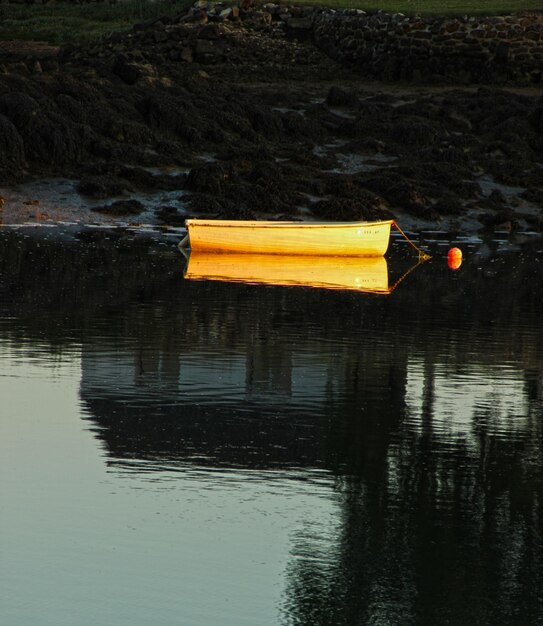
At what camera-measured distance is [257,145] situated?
4044 centimetres

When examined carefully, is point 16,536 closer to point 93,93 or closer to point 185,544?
point 185,544

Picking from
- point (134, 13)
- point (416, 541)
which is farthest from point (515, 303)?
point (134, 13)

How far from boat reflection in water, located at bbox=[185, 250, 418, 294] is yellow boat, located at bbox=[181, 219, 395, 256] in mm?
164

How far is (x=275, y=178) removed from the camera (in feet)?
119

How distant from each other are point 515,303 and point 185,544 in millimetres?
14605

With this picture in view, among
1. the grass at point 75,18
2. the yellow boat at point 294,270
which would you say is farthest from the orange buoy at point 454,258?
the grass at point 75,18

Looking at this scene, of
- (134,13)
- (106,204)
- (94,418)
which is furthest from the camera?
(134,13)

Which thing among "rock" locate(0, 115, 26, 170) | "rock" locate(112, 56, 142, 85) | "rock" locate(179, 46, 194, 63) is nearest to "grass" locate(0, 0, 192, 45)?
"rock" locate(179, 46, 194, 63)

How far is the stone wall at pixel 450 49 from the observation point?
53469 millimetres

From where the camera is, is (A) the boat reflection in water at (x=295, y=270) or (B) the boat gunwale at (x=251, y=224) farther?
(B) the boat gunwale at (x=251, y=224)

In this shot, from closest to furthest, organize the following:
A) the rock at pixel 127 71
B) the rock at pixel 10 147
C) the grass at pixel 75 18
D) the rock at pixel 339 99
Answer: the rock at pixel 10 147, the rock at pixel 127 71, the rock at pixel 339 99, the grass at pixel 75 18

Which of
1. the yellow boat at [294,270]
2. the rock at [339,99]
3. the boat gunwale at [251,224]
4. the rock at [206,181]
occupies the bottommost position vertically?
the yellow boat at [294,270]

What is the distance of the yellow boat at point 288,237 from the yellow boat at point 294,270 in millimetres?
164

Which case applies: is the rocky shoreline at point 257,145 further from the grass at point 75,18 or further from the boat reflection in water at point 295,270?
the grass at point 75,18
